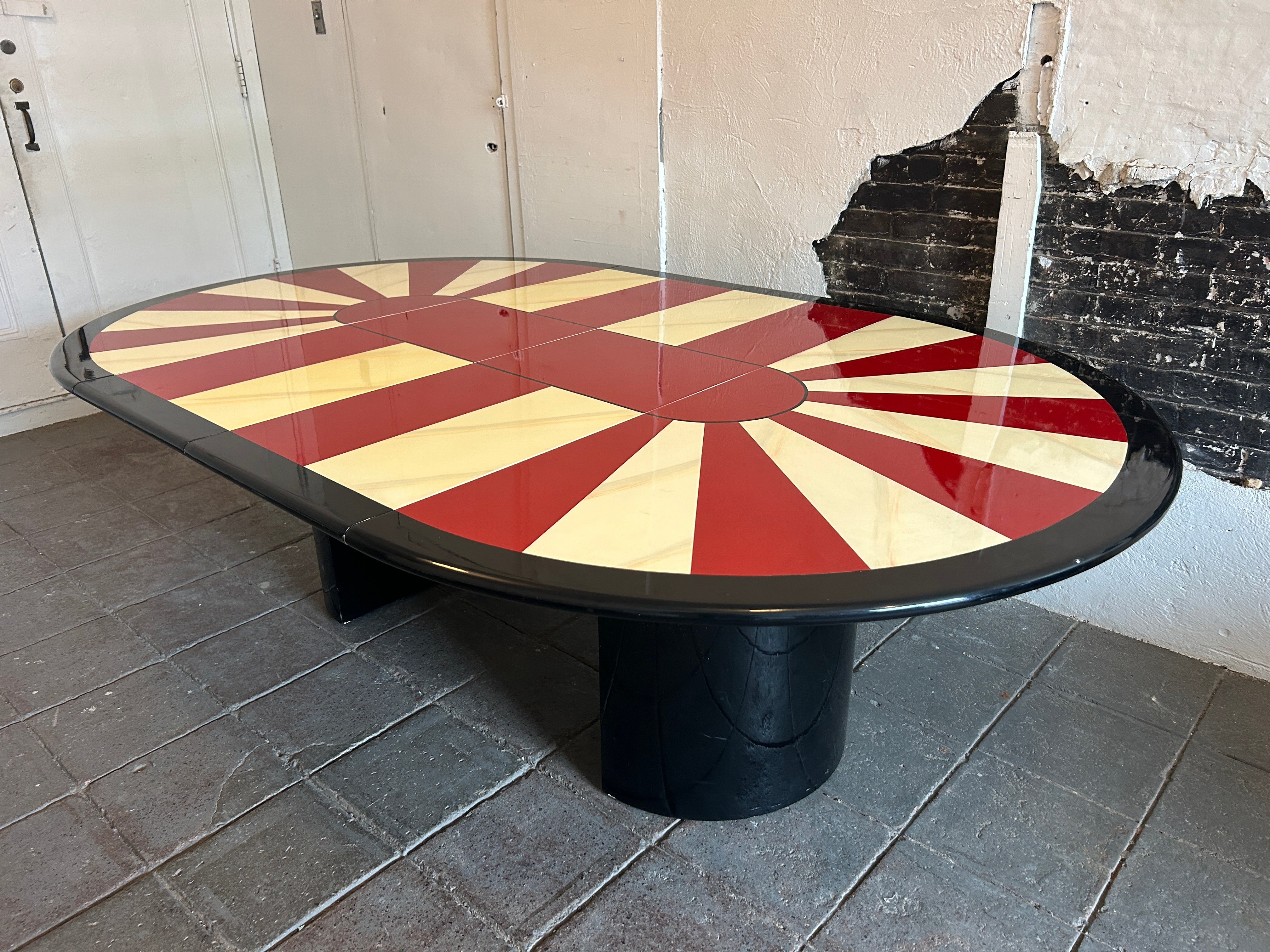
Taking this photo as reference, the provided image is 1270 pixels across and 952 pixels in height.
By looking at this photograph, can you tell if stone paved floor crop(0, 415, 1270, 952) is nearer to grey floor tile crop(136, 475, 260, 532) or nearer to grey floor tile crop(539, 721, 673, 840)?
grey floor tile crop(539, 721, 673, 840)

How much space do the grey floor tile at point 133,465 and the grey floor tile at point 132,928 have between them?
172 cm

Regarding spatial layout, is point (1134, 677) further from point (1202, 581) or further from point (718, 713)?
point (718, 713)

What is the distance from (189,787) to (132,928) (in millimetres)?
319

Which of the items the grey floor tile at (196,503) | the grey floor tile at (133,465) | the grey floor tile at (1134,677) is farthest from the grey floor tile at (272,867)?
the grey floor tile at (133,465)

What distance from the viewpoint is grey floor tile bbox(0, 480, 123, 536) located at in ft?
8.91

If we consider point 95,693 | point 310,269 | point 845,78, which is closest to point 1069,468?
point 845,78

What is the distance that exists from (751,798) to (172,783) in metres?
1.10

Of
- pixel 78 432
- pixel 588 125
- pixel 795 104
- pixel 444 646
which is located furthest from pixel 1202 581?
pixel 78 432

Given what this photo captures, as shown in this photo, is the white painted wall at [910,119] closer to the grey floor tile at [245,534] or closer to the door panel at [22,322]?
the grey floor tile at [245,534]

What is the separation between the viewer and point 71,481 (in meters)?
3.01

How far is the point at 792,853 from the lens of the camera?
1.52 m

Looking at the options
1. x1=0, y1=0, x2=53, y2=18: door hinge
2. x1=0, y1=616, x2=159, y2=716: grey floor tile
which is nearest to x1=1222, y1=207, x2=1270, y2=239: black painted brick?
x1=0, y1=616, x2=159, y2=716: grey floor tile

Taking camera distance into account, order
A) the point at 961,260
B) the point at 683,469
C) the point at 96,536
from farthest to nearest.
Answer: the point at 96,536 < the point at 961,260 < the point at 683,469

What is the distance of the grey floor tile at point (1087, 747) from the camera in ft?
5.45
